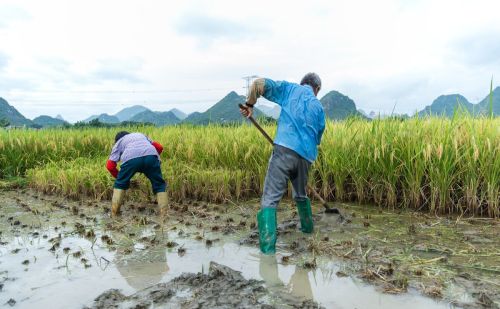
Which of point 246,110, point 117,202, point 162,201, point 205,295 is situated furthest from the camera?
point 162,201

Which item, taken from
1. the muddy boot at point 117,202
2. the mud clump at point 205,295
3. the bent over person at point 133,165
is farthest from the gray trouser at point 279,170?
the muddy boot at point 117,202

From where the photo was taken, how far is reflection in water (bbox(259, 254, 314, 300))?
291 cm

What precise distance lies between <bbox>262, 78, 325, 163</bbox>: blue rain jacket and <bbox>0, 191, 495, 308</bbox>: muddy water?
3.40 ft

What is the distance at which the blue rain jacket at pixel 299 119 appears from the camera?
3.86 meters

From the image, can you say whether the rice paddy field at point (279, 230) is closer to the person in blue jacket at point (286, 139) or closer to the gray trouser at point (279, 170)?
the person in blue jacket at point (286, 139)

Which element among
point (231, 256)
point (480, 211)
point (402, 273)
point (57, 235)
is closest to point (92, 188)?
point (57, 235)

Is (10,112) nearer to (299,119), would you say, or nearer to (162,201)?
(162,201)

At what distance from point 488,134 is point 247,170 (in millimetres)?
3545

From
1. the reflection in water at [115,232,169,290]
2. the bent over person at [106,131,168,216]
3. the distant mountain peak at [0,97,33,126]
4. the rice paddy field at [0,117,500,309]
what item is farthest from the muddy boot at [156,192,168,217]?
the distant mountain peak at [0,97,33,126]

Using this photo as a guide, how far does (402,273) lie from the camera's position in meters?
3.15

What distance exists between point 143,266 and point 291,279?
1325mm

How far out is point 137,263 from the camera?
3.60 metres

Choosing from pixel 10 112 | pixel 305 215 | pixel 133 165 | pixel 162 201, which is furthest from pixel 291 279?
pixel 10 112

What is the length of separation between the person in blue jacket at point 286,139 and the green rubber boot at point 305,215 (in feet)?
1.11
